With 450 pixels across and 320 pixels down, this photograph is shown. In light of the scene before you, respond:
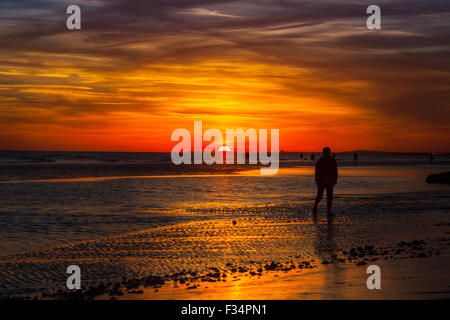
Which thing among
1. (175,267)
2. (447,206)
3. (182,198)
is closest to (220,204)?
(182,198)

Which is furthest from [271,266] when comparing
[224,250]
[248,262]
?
[224,250]

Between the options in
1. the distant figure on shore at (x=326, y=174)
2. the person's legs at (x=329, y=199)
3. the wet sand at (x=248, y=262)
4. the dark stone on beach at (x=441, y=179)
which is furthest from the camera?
the dark stone on beach at (x=441, y=179)

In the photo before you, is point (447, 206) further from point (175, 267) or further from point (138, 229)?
point (175, 267)

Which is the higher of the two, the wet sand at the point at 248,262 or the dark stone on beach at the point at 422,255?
the dark stone on beach at the point at 422,255

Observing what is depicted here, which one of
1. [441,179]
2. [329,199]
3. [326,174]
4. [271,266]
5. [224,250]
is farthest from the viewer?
[441,179]

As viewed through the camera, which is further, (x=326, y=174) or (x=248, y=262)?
(x=326, y=174)

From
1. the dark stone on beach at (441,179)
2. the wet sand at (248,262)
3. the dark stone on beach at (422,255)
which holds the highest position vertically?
the dark stone on beach at (441,179)

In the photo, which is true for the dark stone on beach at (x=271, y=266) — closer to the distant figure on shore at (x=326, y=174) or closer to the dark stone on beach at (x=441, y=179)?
the distant figure on shore at (x=326, y=174)

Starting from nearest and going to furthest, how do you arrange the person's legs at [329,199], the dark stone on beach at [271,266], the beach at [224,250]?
the beach at [224,250]
the dark stone on beach at [271,266]
the person's legs at [329,199]

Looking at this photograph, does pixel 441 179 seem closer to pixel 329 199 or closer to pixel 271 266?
pixel 329 199

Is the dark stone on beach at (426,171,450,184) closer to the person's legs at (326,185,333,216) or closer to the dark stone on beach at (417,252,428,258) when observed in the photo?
the person's legs at (326,185,333,216)

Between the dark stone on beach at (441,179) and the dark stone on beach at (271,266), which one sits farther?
the dark stone on beach at (441,179)

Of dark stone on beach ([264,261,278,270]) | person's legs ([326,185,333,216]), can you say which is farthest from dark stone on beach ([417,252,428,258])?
person's legs ([326,185,333,216])

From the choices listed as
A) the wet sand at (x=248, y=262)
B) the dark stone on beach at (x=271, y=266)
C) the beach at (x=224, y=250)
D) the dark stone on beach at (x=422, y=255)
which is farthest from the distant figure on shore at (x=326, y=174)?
the dark stone on beach at (x=271, y=266)
